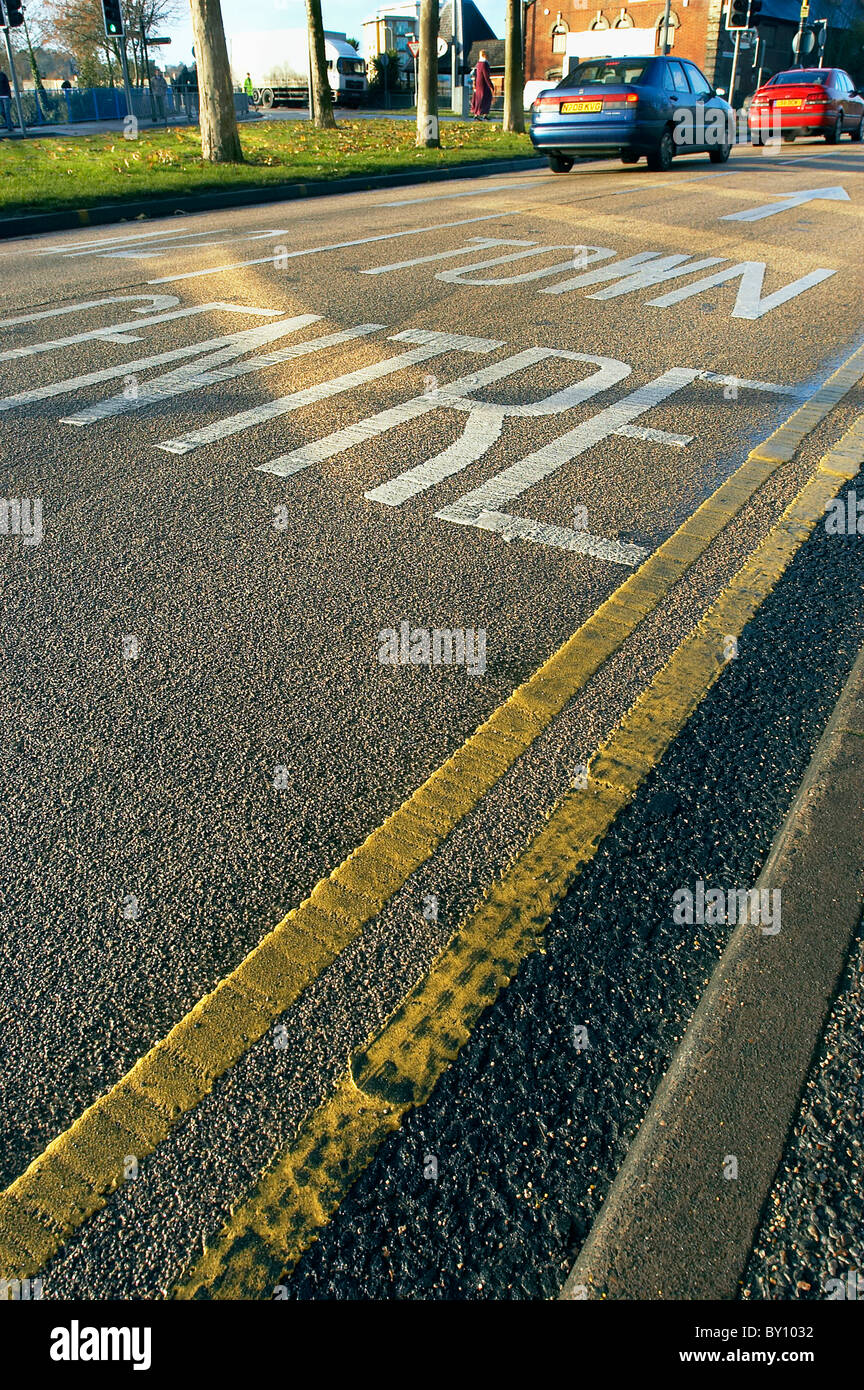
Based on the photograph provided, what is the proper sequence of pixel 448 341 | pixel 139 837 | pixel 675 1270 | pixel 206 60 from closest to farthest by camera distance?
pixel 675 1270, pixel 139 837, pixel 448 341, pixel 206 60

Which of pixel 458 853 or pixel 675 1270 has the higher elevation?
pixel 458 853

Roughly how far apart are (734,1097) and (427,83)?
2618cm

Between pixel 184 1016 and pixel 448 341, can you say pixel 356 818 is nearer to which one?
pixel 184 1016

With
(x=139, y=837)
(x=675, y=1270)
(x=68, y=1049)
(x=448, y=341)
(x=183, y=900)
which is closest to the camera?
(x=675, y=1270)

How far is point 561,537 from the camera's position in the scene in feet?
13.2

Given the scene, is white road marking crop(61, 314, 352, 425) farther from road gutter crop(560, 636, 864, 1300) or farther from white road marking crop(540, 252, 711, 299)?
road gutter crop(560, 636, 864, 1300)

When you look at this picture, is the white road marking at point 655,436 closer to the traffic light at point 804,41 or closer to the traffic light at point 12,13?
the traffic light at point 12,13

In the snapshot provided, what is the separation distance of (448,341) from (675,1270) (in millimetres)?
6006

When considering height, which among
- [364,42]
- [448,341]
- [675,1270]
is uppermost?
[364,42]

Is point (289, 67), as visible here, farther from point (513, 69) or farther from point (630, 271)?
point (630, 271)

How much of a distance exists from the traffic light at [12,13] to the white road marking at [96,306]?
70.3 feet

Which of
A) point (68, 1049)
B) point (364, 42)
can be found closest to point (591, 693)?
point (68, 1049)

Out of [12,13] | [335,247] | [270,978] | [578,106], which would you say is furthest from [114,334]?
[12,13]

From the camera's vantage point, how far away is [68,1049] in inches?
75.8
